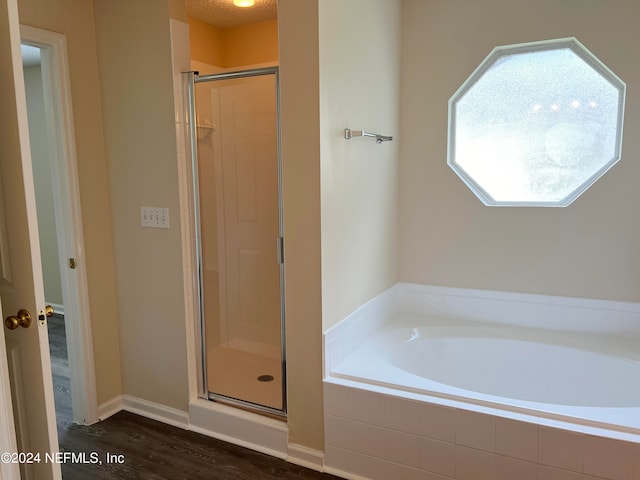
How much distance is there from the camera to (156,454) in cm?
237

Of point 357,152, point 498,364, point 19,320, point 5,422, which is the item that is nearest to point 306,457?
point 498,364

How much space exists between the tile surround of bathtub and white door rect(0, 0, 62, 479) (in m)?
1.14

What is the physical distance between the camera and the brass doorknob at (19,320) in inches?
60.5

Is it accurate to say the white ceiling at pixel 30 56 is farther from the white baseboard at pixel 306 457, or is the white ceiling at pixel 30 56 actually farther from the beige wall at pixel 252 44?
the white baseboard at pixel 306 457

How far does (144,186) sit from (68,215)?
0.41 meters

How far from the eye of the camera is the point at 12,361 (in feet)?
5.35

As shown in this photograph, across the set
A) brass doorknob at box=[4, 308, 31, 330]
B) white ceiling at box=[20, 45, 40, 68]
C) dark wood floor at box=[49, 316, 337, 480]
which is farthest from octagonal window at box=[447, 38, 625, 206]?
white ceiling at box=[20, 45, 40, 68]

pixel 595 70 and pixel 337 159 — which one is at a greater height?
pixel 595 70

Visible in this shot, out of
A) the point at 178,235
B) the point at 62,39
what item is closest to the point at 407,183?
the point at 178,235

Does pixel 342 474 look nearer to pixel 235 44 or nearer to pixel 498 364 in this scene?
pixel 498 364

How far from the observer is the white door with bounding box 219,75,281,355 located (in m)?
2.75

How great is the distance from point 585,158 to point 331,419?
6.38ft

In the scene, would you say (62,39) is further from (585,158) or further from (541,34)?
(585,158)

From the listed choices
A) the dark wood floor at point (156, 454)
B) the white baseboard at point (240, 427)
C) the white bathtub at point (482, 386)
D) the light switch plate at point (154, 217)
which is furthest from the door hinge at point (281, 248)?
the dark wood floor at point (156, 454)
